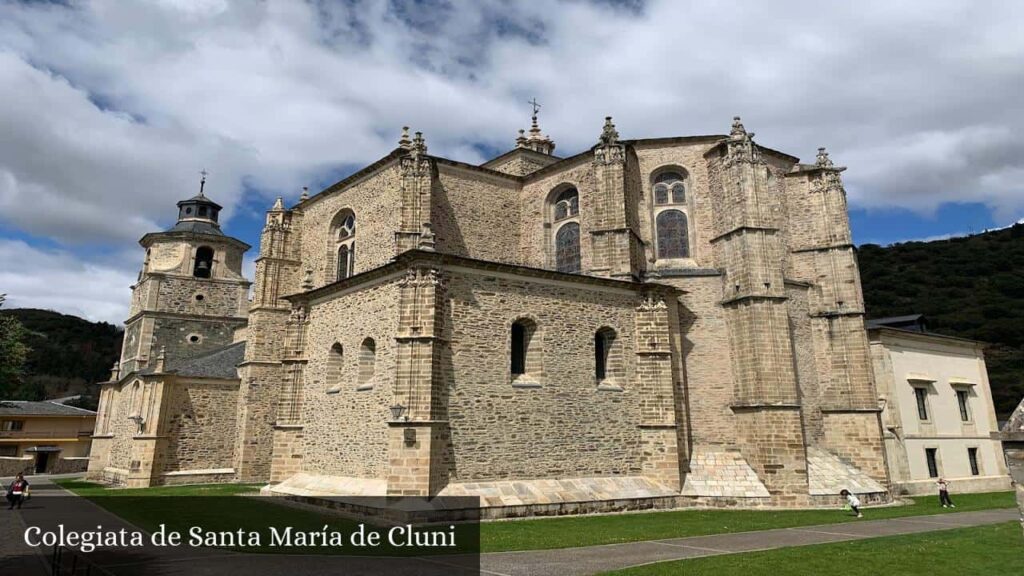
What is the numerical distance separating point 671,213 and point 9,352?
62.4 ft

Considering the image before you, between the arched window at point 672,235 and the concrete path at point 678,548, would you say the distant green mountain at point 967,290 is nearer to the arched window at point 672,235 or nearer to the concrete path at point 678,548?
the arched window at point 672,235

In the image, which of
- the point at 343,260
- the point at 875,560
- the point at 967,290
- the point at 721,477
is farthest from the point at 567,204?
the point at 967,290

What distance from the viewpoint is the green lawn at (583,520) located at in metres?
12.2

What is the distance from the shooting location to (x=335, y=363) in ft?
62.3

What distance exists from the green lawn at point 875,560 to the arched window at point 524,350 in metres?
8.03

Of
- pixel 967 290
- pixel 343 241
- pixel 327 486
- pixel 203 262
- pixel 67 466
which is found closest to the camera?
pixel 327 486

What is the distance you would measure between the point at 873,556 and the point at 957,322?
5513 centimetres

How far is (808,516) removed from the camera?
15820mm

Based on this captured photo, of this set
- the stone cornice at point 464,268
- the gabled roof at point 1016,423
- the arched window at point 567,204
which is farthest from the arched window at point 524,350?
the gabled roof at point 1016,423

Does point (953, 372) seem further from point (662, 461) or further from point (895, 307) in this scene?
point (895, 307)

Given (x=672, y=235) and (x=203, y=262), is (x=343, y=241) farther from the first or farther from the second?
(x=203, y=262)

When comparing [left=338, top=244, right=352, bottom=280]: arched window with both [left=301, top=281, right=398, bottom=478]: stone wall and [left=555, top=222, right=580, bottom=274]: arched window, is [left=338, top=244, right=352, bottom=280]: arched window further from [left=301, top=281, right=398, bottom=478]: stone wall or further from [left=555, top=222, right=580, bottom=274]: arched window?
[left=555, top=222, right=580, bottom=274]: arched window

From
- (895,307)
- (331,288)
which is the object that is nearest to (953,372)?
(331,288)

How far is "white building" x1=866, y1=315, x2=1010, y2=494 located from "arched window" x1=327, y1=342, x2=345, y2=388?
20.6 meters
